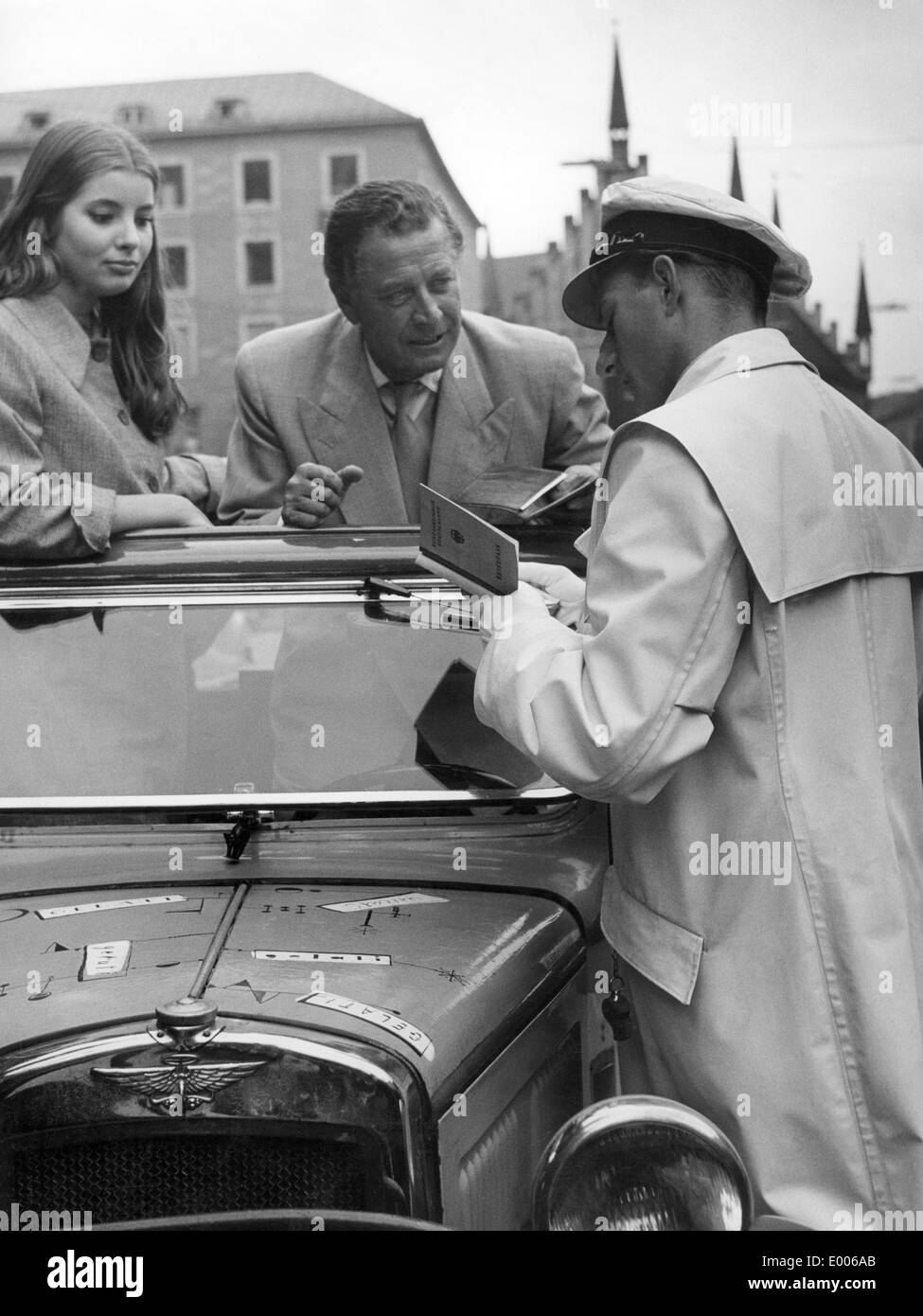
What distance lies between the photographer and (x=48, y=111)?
3252mm

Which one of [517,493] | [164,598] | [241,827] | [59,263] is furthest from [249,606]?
[59,263]

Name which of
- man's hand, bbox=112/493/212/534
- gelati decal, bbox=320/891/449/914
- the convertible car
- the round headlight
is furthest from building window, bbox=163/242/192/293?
the round headlight

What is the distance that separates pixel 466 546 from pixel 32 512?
1.10m

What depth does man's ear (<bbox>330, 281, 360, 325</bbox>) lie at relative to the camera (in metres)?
3.14

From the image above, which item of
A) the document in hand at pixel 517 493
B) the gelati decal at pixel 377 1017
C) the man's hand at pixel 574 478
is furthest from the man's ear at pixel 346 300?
the gelati decal at pixel 377 1017

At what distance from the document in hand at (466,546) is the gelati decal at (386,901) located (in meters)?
0.53

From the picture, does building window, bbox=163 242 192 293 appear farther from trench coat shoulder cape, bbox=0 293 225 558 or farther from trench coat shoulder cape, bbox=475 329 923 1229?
trench coat shoulder cape, bbox=475 329 923 1229

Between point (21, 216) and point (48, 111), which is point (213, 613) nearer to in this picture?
point (21, 216)

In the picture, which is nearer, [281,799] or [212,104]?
[281,799]

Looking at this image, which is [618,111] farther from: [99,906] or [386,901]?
[99,906]

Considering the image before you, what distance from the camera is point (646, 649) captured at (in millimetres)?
1825

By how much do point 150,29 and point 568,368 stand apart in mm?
1161

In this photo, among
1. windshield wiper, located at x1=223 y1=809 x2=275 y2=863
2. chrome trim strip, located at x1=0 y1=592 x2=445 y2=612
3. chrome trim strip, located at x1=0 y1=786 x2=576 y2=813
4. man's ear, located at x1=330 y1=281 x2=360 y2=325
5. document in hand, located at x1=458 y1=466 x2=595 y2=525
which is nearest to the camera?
windshield wiper, located at x1=223 y1=809 x2=275 y2=863
